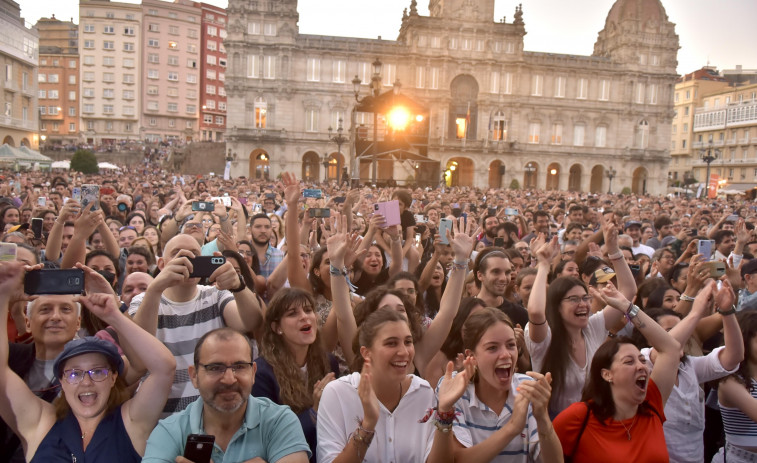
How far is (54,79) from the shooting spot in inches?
2953

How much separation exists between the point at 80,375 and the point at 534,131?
188ft

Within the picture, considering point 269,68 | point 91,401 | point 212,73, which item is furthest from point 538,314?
point 212,73

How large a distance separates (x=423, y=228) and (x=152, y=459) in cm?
681

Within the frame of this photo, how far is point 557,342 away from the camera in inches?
173

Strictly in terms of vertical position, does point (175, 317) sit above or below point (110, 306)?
below

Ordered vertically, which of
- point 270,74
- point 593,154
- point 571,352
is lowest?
point 571,352

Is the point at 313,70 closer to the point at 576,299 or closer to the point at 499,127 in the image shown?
the point at 499,127

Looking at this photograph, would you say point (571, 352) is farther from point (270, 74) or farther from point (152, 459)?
point (270, 74)

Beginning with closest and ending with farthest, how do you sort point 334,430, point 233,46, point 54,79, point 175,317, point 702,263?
point 334,430 < point 175,317 < point 702,263 < point 233,46 < point 54,79

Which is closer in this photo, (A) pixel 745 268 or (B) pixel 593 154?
(A) pixel 745 268

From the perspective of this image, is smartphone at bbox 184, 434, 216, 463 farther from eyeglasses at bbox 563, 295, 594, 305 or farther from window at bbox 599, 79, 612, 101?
window at bbox 599, 79, 612, 101

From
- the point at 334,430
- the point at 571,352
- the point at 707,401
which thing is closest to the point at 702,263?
the point at 707,401

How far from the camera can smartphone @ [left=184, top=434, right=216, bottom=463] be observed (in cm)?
270

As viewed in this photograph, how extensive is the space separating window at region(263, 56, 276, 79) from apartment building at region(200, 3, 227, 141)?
28.1 m
